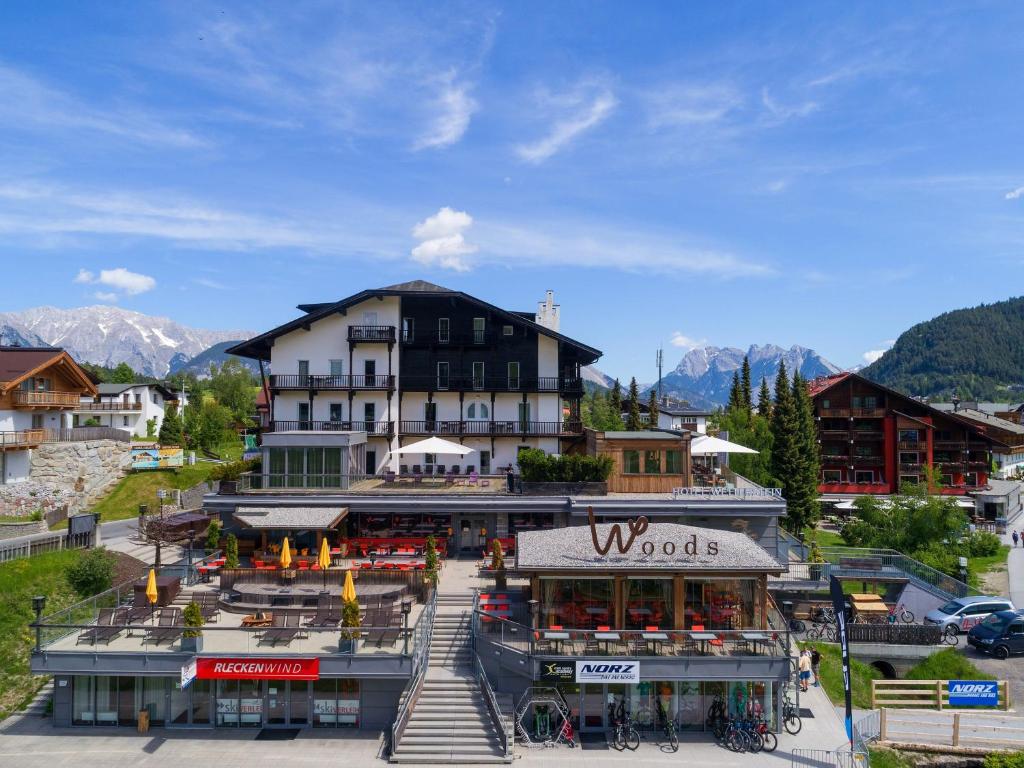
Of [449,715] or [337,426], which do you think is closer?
[449,715]

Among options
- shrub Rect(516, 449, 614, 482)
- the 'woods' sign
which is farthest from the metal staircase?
shrub Rect(516, 449, 614, 482)

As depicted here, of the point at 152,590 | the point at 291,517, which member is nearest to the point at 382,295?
the point at 291,517

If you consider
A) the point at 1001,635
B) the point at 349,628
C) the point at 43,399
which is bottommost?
the point at 1001,635

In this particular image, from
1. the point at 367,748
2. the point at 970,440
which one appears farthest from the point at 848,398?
the point at 367,748

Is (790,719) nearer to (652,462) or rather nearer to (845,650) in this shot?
(845,650)

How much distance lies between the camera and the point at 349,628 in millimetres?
19891

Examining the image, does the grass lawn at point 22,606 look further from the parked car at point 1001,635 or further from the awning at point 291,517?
the parked car at point 1001,635

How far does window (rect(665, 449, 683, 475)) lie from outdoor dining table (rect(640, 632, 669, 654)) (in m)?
13.0

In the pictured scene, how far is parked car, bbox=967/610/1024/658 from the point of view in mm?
26172

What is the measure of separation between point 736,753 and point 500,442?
2253 centimetres

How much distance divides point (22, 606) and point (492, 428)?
73.5 feet

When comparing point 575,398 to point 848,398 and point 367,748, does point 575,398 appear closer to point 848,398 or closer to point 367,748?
point 367,748

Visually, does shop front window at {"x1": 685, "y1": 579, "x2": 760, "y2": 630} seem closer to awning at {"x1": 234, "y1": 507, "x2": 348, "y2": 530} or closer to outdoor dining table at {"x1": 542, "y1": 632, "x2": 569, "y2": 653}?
outdoor dining table at {"x1": 542, "y1": 632, "x2": 569, "y2": 653}

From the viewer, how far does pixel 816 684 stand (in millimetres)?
24391
